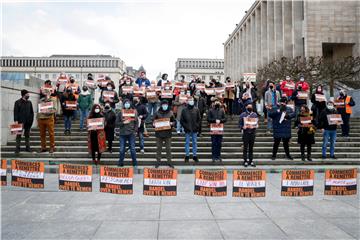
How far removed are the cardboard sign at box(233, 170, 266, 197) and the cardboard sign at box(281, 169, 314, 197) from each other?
484mm

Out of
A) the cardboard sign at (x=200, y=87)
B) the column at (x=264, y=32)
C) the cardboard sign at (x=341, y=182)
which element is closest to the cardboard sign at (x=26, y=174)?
the cardboard sign at (x=341, y=182)

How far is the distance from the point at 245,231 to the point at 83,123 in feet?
40.2

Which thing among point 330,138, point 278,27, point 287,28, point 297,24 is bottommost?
point 330,138

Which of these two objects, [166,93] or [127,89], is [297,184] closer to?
[166,93]

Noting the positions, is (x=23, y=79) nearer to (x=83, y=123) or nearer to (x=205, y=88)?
(x=83, y=123)

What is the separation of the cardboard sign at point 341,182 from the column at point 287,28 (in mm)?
43506

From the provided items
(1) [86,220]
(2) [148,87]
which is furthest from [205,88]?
(1) [86,220]

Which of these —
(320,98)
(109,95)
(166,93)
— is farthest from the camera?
(109,95)

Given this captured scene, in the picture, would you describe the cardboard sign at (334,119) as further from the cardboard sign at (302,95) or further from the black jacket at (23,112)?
the black jacket at (23,112)

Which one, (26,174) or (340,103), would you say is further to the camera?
(340,103)

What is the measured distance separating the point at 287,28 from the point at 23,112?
4411cm

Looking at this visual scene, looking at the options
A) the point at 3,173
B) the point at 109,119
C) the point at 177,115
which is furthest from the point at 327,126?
the point at 3,173

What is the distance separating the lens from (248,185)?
7023 mm

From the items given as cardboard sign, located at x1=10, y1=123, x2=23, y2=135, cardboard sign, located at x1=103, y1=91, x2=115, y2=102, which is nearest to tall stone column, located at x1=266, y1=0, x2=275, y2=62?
cardboard sign, located at x1=103, y1=91, x2=115, y2=102
